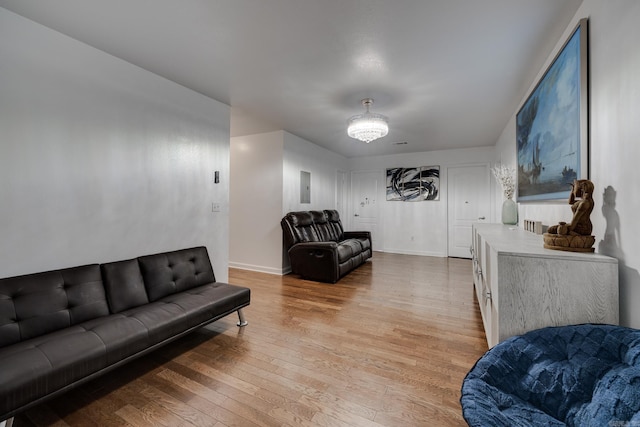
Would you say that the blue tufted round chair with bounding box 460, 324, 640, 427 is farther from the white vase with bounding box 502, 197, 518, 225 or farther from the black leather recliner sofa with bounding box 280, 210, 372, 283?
the black leather recliner sofa with bounding box 280, 210, 372, 283

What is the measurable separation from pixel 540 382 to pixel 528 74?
2.75 meters

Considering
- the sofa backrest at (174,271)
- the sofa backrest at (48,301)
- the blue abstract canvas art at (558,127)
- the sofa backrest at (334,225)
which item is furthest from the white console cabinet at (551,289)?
the sofa backrest at (334,225)

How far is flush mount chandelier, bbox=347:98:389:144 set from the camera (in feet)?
10.7

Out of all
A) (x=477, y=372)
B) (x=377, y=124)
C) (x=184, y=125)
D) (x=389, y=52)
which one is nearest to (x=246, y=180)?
(x=184, y=125)

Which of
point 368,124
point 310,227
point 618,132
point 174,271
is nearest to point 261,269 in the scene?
point 310,227

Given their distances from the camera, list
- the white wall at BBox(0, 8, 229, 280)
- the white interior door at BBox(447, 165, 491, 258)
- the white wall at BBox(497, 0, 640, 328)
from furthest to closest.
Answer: the white interior door at BBox(447, 165, 491, 258) → the white wall at BBox(0, 8, 229, 280) → the white wall at BBox(497, 0, 640, 328)

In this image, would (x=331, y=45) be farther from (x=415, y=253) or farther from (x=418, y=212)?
(x=415, y=253)

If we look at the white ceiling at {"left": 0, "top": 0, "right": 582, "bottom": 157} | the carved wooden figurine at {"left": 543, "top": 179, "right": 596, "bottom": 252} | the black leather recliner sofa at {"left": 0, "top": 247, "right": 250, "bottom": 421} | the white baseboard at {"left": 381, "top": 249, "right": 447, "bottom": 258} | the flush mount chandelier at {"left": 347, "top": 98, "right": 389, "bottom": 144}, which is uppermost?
the white ceiling at {"left": 0, "top": 0, "right": 582, "bottom": 157}

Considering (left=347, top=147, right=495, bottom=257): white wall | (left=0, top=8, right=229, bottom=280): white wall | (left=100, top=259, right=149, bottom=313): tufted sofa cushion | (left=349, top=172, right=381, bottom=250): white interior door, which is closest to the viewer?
(left=0, top=8, right=229, bottom=280): white wall

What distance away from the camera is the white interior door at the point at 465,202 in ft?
19.5

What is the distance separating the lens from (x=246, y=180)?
496 cm

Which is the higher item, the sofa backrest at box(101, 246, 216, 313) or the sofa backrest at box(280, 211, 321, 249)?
the sofa backrest at box(280, 211, 321, 249)

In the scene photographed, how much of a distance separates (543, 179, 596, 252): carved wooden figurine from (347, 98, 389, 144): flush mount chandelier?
2125 millimetres

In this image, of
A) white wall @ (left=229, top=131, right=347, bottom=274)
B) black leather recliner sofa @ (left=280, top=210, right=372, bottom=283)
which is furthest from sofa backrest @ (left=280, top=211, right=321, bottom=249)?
white wall @ (left=229, top=131, right=347, bottom=274)
